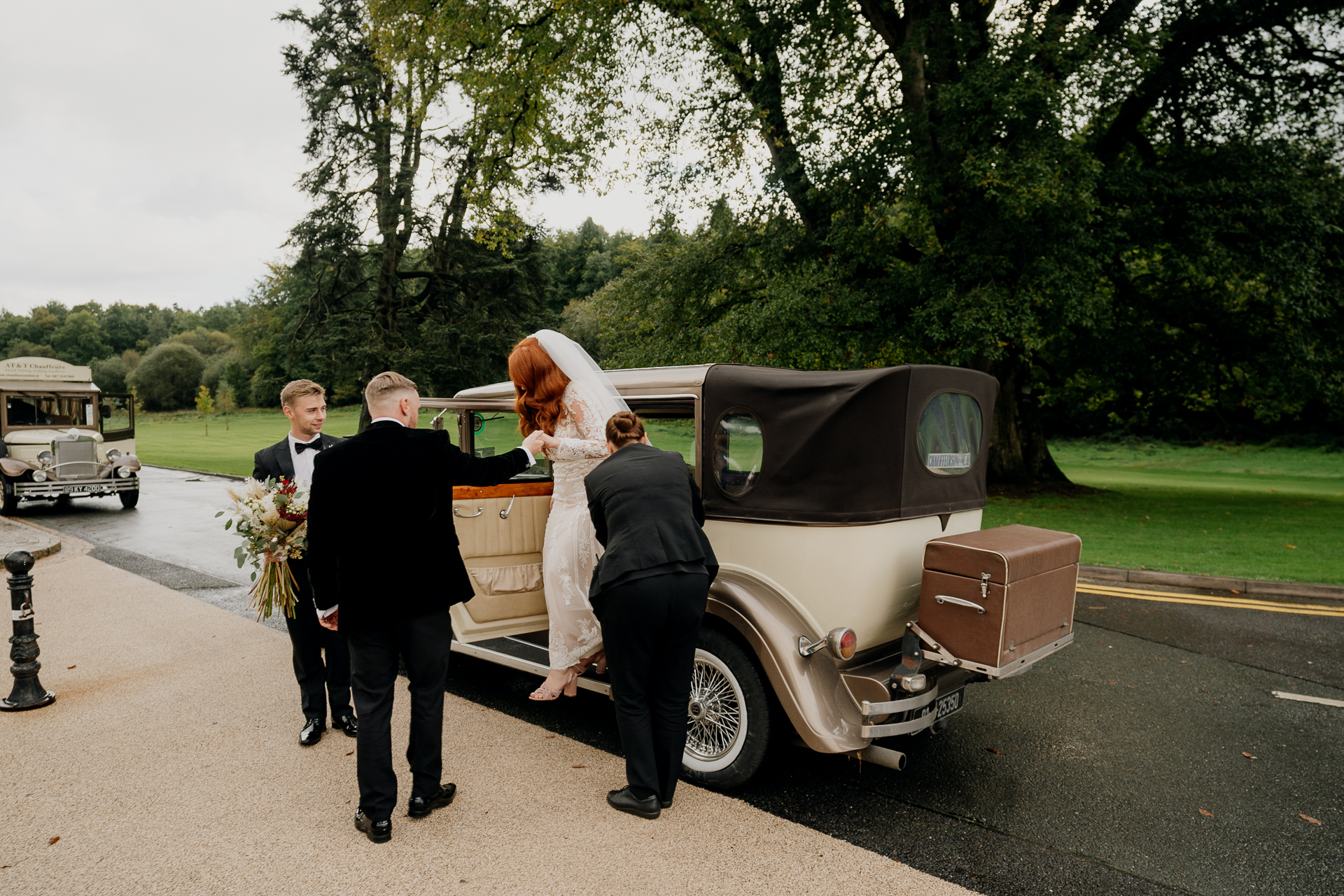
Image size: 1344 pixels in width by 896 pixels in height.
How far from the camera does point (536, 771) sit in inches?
154

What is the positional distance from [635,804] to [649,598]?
0.99 m

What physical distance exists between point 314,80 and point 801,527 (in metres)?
29.8

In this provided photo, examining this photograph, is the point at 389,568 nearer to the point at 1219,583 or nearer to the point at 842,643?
the point at 842,643

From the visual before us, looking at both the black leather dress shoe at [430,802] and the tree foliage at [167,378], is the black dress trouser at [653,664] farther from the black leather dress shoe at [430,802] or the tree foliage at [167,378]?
the tree foliage at [167,378]

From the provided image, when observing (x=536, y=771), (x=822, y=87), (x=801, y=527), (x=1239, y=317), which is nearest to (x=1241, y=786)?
(x=801, y=527)

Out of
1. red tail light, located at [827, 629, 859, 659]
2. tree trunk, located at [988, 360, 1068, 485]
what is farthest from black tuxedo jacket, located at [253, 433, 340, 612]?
tree trunk, located at [988, 360, 1068, 485]

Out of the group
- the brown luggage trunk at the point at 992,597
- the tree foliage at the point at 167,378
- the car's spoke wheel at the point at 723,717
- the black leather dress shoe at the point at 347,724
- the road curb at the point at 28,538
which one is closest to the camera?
the brown luggage trunk at the point at 992,597

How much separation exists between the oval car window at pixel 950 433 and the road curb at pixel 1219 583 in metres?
4.43

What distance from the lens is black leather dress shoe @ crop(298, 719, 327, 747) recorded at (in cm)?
424

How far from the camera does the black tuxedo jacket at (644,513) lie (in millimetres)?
3336

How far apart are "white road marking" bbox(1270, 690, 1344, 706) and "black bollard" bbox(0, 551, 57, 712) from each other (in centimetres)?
800

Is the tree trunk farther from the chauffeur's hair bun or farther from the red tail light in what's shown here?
the chauffeur's hair bun

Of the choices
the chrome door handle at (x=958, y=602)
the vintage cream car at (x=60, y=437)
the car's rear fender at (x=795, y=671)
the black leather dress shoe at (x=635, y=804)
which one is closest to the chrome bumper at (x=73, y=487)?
the vintage cream car at (x=60, y=437)

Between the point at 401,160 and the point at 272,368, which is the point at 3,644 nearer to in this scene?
the point at 401,160
